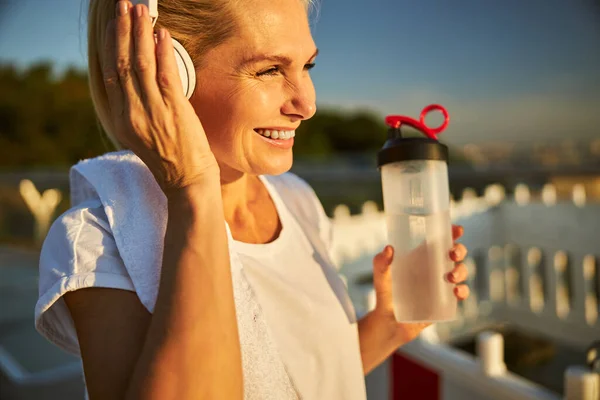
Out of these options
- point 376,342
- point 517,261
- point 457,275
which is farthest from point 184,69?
point 517,261

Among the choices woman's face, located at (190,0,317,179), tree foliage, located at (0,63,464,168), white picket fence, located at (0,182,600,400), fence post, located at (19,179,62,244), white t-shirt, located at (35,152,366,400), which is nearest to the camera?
white t-shirt, located at (35,152,366,400)

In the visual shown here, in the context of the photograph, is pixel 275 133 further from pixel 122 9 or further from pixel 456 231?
pixel 456 231

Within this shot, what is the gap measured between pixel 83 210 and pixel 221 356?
412 mm

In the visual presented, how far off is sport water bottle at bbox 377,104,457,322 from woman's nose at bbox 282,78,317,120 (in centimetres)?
21

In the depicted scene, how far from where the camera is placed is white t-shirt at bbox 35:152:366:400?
92 centimetres

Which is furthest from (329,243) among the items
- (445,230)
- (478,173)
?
(478,173)

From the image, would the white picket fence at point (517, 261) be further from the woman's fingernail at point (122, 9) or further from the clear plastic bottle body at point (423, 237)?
the woman's fingernail at point (122, 9)

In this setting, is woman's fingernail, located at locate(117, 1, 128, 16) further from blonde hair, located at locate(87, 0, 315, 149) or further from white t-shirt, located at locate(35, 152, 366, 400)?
white t-shirt, located at locate(35, 152, 366, 400)

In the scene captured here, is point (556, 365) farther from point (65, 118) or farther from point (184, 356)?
point (65, 118)

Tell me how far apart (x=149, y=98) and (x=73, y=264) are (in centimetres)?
33

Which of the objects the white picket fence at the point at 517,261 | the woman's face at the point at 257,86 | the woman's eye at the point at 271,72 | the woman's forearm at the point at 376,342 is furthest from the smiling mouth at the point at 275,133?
the white picket fence at the point at 517,261

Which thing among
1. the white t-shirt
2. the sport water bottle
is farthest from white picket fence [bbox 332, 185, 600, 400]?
the sport water bottle

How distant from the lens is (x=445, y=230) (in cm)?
119

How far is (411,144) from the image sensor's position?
1.11m
